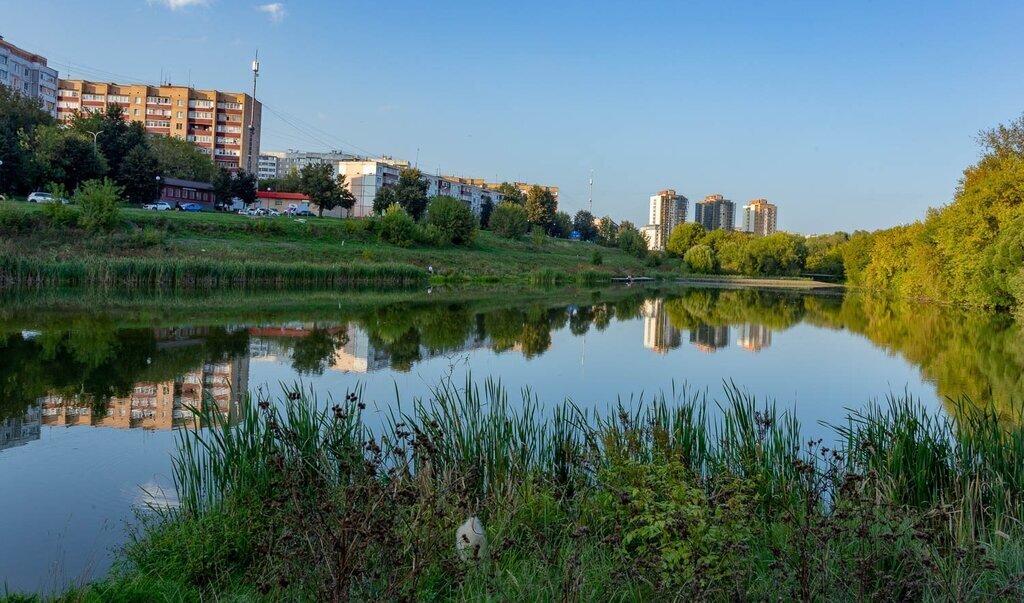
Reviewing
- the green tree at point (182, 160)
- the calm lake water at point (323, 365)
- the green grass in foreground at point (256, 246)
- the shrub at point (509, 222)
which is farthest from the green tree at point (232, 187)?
the calm lake water at point (323, 365)

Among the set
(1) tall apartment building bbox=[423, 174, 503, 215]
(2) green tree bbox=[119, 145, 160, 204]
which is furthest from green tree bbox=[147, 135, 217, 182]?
(1) tall apartment building bbox=[423, 174, 503, 215]

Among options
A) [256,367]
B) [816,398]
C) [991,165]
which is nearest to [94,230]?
[256,367]

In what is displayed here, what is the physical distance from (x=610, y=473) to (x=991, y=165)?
1940 inches

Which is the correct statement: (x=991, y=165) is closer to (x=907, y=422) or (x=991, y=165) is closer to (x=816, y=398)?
(x=816, y=398)

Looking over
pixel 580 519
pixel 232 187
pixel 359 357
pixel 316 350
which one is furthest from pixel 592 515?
pixel 232 187

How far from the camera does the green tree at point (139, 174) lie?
5706cm

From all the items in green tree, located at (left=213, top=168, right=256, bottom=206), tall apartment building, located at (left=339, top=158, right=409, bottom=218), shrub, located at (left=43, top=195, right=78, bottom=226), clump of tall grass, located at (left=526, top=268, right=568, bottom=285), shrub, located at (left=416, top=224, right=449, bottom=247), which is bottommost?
clump of tall grass, located at (left=526, top=268, right=568, bottom=285)

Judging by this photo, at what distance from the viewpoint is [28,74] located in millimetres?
80688

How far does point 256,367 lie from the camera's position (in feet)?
47.9

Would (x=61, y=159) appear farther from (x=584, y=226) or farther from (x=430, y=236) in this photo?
(x=584, y=226)

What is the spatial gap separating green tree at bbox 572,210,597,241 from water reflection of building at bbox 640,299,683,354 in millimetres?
85228

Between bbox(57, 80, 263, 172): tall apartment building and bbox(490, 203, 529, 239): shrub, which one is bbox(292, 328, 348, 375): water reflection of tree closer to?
bbox(490, 203, 529, 239): shrub

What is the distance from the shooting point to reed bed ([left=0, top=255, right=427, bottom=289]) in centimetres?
3194

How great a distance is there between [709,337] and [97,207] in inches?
1369
